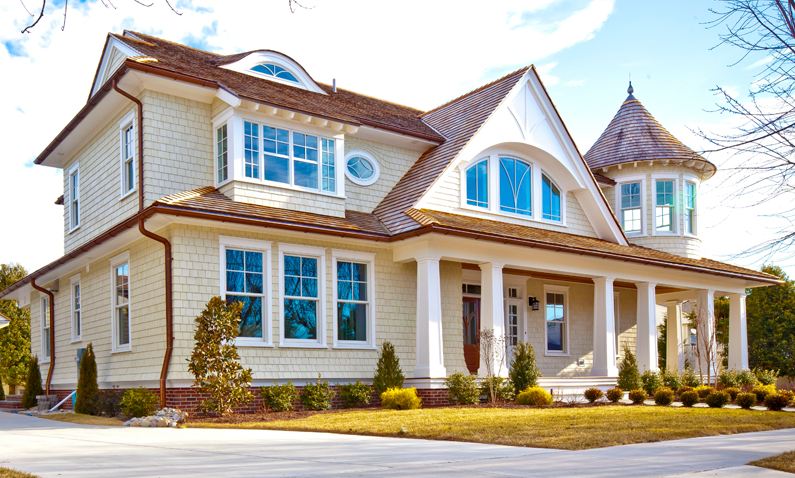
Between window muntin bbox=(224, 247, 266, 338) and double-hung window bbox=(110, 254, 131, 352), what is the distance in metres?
2.84

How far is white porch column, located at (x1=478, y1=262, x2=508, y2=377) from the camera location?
18469mm

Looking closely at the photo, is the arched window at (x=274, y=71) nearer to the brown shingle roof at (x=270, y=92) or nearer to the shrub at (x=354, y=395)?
the brown shingle roof at (x=270, y=92)

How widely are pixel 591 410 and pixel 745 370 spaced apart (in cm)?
1156

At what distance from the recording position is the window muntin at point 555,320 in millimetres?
24078

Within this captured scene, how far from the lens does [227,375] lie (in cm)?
1510

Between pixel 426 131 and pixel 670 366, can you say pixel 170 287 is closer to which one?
pixel 426 131

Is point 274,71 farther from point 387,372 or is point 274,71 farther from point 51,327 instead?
point 51,327

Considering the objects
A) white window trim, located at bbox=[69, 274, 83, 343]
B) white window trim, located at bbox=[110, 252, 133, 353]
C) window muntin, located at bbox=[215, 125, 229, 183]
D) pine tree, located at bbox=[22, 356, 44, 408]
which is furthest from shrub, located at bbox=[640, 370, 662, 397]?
pine tree, located at bbox=[22, 356, 44, 408]

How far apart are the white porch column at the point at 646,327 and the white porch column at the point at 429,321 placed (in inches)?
291

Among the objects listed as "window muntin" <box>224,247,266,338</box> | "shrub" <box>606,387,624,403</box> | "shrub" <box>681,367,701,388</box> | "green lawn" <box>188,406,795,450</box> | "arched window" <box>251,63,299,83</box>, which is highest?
"arched window" <box>251,63,299,83</box>

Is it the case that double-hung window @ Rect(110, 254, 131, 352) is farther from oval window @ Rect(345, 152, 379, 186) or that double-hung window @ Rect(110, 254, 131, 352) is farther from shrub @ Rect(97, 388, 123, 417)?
oval window @ Rect(345, 152, 379, 186)

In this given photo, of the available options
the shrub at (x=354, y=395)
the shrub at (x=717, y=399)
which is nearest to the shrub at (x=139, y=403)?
the shrub at (x=354, y=395)

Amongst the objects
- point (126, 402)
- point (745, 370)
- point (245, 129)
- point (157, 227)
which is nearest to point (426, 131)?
point (245, 129)

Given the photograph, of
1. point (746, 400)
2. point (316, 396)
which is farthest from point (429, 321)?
point (746, 400)
